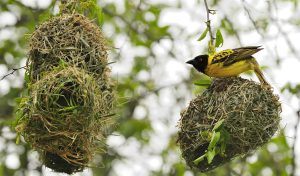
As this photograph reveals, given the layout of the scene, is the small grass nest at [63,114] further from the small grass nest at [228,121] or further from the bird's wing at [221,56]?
the bird's wing at [221,56]

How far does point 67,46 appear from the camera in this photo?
4637 mm

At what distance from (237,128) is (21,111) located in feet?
4.94

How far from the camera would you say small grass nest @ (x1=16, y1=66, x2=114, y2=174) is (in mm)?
4242

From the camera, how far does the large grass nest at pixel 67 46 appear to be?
15.0ft

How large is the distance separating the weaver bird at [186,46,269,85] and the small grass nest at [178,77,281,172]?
0.19 metres

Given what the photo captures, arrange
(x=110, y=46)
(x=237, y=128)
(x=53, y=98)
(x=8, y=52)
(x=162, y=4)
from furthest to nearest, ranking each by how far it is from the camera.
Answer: (x=162, y=4), (x=8, y=52), (x=110, y=46), (x=237, y=128), (x=53, y=98)

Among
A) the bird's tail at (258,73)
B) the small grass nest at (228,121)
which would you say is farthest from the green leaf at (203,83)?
the bird's tail at (258,73)

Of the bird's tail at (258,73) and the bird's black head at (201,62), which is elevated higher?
the bird's black head at (201,62)

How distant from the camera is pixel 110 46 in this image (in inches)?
196

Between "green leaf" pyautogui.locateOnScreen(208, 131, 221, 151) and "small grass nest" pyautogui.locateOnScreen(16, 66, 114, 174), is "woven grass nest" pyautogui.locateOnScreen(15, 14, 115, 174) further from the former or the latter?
"green leaf" pyautogui.locateOnScreen(208, 131, 221, 151)

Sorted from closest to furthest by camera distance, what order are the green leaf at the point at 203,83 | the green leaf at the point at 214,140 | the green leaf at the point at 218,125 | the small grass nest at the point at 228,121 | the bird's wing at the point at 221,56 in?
the green leaf at the point at 214,140 → the green leaf at the point at 218,125 → the small grass nest at the point at 228,121 → the green leaf at the point at 203,83 → the bird's wing at the point at 221,56

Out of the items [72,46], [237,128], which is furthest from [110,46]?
[237,128]

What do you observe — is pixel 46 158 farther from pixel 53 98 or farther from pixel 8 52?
pixel 8 52

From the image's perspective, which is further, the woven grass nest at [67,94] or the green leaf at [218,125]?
the green leaf at [218,125]
